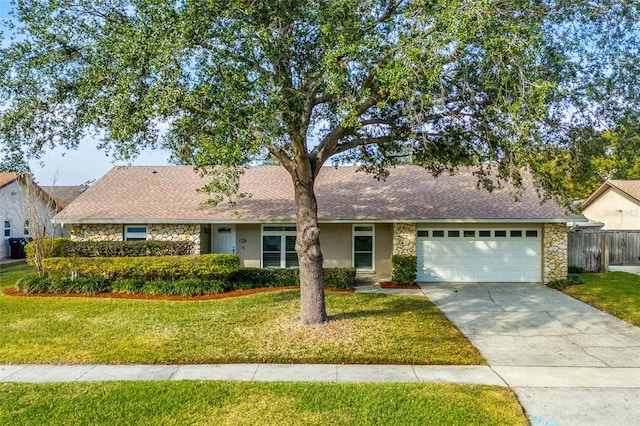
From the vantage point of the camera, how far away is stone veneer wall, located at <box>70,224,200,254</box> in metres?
16.0

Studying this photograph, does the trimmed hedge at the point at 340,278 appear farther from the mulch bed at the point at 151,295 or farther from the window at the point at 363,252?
the window at the point at 363,252

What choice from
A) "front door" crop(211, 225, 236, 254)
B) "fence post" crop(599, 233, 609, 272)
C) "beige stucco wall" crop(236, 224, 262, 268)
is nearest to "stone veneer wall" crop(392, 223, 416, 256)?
"beige stucco wall" crop(236, 224, 262, 268)

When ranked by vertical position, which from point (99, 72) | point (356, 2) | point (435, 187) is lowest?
point (435, 187)

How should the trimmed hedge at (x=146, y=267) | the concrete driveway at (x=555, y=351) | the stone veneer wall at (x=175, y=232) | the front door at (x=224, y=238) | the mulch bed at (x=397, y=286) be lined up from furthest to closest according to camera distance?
the front door at (x=224, y=238)
the stone veneer wall at (x=175, y=232)
the mulch bed at (x=397, y=286)
the trimmed hedge at (x=146, y=267)
the concrete driveway at (x=555, y=351)

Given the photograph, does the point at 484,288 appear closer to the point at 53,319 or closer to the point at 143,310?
the point at 143,310

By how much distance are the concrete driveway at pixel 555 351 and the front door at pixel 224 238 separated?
293 inches

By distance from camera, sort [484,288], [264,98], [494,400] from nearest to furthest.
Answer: [494,400] → [264,98] → [484,288]

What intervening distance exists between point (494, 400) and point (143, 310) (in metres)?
8.56

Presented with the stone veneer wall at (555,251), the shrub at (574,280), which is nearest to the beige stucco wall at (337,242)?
the stone veneer wall at (555,251)

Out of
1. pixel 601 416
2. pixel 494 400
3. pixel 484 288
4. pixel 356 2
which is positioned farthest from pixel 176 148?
pixel 484 288

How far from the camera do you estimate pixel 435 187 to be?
58.9 ft

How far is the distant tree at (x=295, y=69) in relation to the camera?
21.9ft

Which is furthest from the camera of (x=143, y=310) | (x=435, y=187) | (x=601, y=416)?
(x=435, y=187)

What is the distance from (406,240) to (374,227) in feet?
5.09
